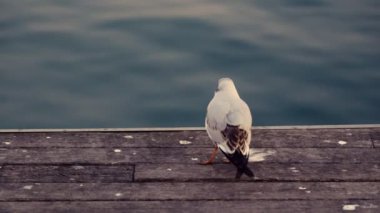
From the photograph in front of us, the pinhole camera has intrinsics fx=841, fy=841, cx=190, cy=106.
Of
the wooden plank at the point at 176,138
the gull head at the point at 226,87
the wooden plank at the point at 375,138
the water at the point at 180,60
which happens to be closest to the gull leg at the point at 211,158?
the wooden plank at the point at 176,138

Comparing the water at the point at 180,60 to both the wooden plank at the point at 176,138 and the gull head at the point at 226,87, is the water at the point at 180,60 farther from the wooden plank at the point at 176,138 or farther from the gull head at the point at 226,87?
the gull head at the point at 226,87

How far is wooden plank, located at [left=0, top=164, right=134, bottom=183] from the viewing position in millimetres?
4488

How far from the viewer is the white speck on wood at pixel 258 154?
186 inches

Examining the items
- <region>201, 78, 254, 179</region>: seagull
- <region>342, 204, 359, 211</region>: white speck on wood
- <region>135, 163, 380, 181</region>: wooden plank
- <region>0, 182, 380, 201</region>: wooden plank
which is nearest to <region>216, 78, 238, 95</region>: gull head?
<region>201, 78, 254, 179</region>: seagull

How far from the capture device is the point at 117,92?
7.53 metres

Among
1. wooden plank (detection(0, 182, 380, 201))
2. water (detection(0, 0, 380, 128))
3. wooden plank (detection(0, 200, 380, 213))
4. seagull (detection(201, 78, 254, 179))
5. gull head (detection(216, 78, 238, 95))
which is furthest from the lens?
water (detection(0, 0, 380, 128))

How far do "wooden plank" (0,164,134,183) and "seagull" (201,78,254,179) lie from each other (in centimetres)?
49

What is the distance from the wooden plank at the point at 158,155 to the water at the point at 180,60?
7.35ft

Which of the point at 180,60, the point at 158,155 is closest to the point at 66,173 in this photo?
the point at 158,155

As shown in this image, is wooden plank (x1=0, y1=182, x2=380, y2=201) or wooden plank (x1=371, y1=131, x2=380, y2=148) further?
wooden plank (x1=371, y1=131, x2=380, y2=148)

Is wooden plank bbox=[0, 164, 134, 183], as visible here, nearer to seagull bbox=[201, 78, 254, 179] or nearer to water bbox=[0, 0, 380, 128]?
seagull bbox=[201, 78, 254, 179]

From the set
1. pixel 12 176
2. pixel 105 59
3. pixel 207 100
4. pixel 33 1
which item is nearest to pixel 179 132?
pixel 12 176

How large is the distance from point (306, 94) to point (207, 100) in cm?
91

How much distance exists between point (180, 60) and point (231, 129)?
11.9 ft
